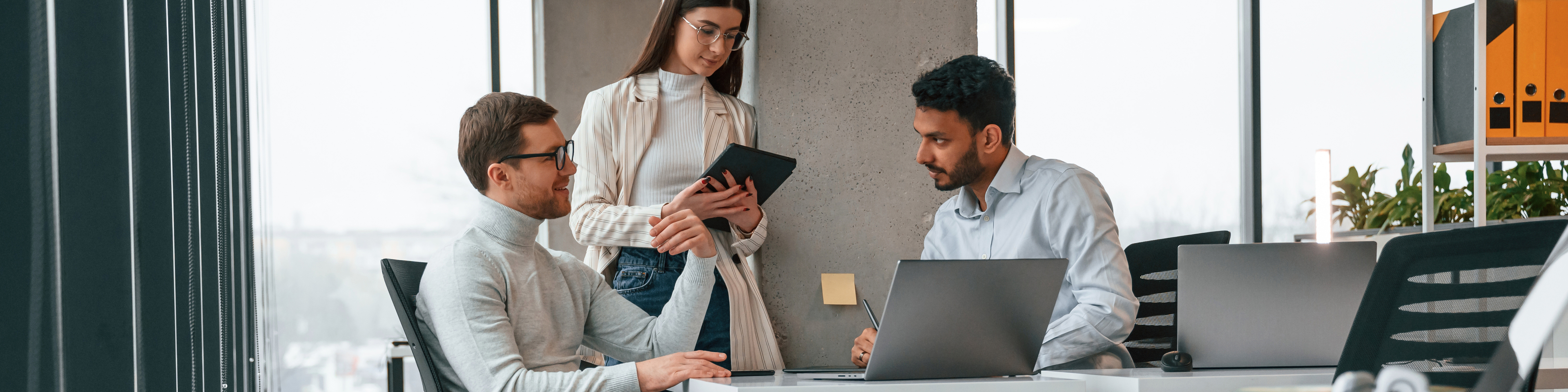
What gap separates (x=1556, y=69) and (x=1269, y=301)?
83.3 inches

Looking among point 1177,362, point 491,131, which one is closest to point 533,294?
point 491,131

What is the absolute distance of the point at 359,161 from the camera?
12.0ft

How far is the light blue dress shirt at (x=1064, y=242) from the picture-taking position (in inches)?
70.7

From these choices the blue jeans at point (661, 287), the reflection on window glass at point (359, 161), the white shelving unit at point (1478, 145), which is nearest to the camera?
the blue jeans at point (661, 287)

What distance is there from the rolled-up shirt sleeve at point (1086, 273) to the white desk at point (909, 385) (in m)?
0.39

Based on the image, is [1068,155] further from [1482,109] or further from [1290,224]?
[1482,109]

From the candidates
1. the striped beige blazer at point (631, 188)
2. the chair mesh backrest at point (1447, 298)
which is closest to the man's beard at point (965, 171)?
the striped beige blazer at point (631, 188)

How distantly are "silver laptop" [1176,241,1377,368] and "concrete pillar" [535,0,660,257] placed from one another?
2.98 metres

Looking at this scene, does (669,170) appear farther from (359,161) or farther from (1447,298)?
(359,161)

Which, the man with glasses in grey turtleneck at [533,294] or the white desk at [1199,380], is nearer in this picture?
the white desk at [1199,380]

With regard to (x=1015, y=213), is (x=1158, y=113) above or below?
above

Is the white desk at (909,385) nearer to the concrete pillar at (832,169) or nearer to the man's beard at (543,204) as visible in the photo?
the man's beard at (543,204)

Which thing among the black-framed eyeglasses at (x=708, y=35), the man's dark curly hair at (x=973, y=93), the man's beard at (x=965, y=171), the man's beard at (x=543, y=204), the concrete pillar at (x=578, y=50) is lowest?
the man's beard at (x=543, y=204)

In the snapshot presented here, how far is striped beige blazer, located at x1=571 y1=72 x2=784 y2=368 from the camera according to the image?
2.19 meters
